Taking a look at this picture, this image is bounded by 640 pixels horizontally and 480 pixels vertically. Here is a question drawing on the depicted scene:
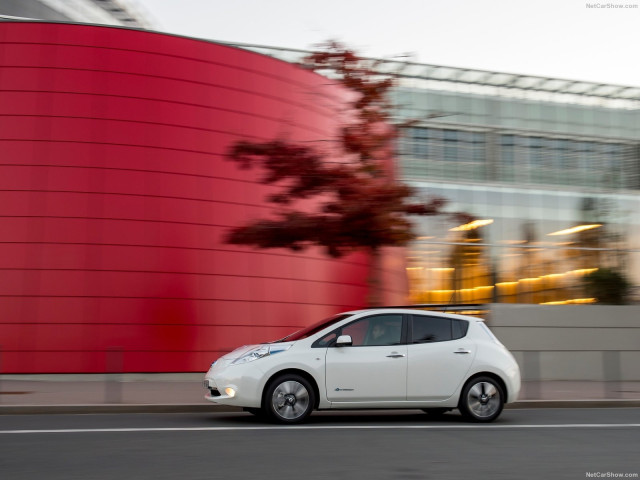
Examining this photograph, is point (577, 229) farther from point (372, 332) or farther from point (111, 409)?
point (111, 409)

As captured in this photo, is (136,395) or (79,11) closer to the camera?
(136,395)

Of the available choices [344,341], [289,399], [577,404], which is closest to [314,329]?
[344,341]

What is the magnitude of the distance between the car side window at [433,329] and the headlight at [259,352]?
6.10 feet

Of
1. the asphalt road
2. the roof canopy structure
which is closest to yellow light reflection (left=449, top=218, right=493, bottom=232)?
the roof canopy structure

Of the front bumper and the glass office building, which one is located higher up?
the glass office building

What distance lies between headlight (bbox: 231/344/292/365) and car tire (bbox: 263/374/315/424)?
35cm

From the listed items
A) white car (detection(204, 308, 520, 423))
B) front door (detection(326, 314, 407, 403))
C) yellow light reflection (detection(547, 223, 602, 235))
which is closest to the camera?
white car (detection(204, 308, 520, 423))

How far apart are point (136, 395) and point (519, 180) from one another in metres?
19.4

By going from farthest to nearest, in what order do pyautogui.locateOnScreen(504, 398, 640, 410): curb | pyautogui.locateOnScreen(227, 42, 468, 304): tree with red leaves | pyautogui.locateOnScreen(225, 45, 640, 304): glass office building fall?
pyautogui.locateOnScreen(225, 45, 640, 304): glass office building
pyautogui.locateOnScreen(227, 42, 468, 304): tree with red leaves
pyautogui.locateOnScreen(504, 398, 640, 410): curb

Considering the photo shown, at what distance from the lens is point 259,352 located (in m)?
9.48

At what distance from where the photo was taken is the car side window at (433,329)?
10102 mm

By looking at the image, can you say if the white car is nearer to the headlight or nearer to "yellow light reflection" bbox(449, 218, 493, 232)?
the headlight

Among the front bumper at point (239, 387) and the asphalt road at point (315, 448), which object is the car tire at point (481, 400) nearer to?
the asphalt road at point (315, 448)

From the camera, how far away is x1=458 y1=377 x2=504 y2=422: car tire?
10.0m
